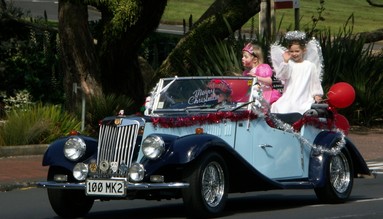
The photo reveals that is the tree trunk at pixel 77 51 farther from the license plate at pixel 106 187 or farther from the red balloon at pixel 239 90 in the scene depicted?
the license plate at pixel 106 187

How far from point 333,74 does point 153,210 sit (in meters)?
11.9

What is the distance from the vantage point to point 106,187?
11.0 m

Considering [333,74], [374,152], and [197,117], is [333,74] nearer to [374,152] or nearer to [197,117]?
[374,152]

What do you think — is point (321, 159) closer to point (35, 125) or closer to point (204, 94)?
point (204, 94)

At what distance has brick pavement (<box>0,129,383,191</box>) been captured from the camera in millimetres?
15688

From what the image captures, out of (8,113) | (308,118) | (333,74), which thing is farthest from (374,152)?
(308,118)

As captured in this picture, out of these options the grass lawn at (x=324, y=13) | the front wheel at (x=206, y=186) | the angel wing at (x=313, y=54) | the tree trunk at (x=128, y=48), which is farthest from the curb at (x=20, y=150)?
the grass lawn at (x=324, y=13)

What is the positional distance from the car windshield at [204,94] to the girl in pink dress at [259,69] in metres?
0.56

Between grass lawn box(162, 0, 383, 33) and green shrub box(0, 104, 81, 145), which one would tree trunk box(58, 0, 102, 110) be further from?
grass lawn box(162, 0, 383, 33)

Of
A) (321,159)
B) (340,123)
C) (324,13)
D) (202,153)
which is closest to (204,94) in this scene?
(202,153)

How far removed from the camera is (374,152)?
2062 centimetres

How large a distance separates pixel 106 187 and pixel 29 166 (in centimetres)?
670

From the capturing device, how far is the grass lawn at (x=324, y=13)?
48906 mm

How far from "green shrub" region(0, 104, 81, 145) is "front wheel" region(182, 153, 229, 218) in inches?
323
